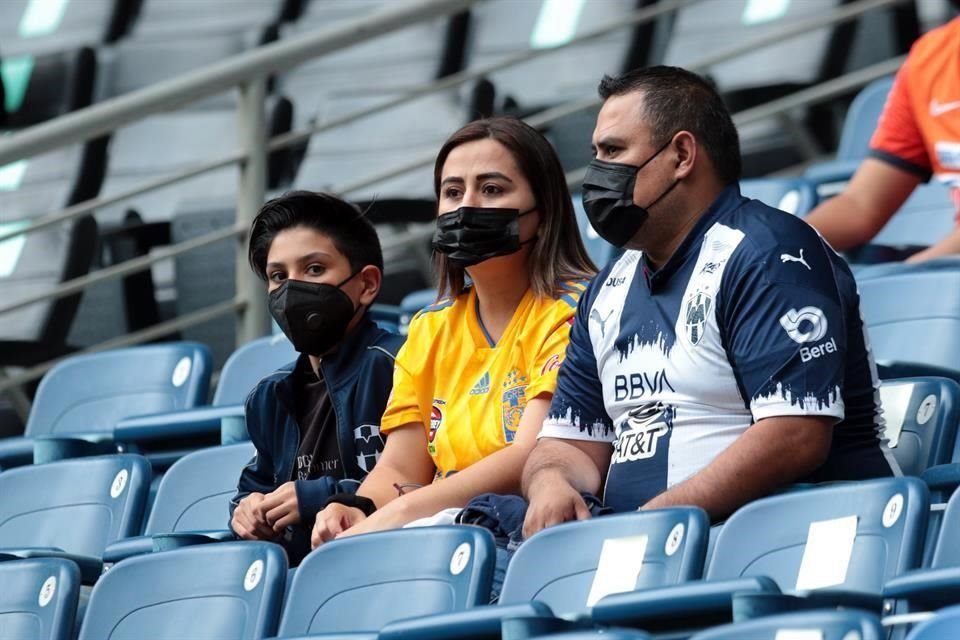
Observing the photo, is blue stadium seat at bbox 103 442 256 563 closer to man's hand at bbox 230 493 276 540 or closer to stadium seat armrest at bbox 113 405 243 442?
stadium seat armrest at bbox 113 405 243 442

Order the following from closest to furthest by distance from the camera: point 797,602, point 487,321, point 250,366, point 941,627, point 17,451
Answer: point 941,627 → point 797,602 → point 487,321 → point 17,451 → point 250,366

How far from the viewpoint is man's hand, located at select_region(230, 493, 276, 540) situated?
3027 mm

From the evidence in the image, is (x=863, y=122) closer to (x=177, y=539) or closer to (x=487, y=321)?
(x=487, y=321)

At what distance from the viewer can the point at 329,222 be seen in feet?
10.9

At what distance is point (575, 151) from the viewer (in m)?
5.37

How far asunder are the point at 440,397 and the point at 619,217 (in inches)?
18.9

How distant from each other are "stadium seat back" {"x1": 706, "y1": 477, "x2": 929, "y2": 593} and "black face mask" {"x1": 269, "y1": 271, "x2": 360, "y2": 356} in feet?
3.76

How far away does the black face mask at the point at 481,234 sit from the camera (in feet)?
10.0

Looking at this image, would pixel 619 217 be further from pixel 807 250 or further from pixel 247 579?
pixel 247 579

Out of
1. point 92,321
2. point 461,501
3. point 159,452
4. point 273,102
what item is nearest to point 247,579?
point 461,501

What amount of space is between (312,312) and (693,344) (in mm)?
813

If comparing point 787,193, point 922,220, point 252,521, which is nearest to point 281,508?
point 252,521

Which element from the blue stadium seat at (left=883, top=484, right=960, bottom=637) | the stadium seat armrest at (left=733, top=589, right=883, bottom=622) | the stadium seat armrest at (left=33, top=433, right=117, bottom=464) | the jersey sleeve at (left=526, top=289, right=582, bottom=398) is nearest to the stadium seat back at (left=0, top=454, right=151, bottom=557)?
the stadium seat armrest at (left=33, top=433, right=117, bottom=464)

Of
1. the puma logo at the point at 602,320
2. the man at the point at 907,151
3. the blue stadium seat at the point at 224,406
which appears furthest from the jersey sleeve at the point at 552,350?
the man at the point at 907,151
